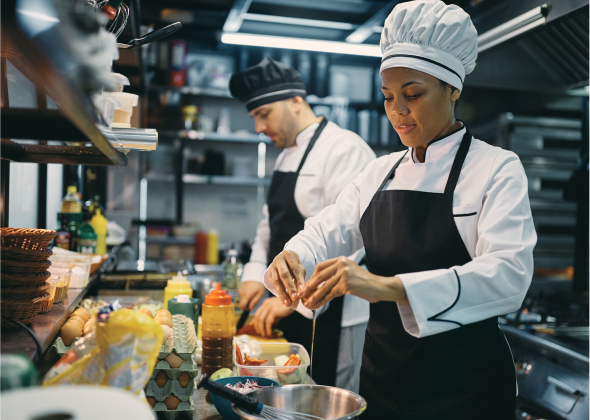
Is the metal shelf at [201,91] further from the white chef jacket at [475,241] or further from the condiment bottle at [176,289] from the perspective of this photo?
the white chef jacket at [475,241]

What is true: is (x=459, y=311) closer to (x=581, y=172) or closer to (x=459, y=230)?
(x=459, y=230)

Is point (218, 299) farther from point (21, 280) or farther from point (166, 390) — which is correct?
point (21, 280)

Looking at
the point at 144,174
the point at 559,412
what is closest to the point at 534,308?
the point at 559,412

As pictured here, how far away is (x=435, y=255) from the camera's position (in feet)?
4.49

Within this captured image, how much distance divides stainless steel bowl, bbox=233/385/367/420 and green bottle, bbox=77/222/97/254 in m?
1.48

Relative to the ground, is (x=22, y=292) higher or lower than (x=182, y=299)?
higher

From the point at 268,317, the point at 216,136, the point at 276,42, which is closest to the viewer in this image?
the point at 268,317

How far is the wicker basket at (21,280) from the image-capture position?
3.53 feet

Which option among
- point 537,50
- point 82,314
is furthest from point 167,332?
point 537,50

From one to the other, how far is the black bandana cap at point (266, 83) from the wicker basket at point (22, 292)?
147 centimetres

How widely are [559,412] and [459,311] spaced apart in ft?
3.80

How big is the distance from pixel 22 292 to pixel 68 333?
25 centimetres

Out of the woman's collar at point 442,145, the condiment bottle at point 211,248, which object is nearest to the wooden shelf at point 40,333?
the woman's collar at point 442,145

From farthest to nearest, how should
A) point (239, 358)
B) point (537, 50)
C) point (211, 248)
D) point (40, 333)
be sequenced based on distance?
point (211, 248)
point (537, 50)
point (239, 358)
point (40, 333)
